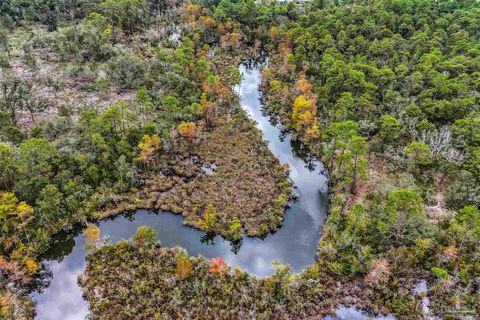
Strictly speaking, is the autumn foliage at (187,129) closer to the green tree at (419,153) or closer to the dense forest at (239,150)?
the dense forest at (239,150)

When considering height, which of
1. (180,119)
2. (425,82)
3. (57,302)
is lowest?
(57,302)

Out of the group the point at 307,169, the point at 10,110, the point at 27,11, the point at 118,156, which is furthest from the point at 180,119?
the point at 27,11

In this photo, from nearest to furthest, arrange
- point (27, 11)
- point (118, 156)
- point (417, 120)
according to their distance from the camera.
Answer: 1. point (118, 156)
2. point (417, 120)
3. point (27, 11)

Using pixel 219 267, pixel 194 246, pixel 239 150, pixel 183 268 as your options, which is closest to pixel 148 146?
pixel 239 150

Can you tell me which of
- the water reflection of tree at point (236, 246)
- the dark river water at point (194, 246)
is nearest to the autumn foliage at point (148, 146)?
the dark river water at point (194, 246)

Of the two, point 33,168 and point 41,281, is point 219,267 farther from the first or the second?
point 33,168

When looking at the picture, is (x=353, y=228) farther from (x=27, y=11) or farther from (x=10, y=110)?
Answer: (x=27, y=11)

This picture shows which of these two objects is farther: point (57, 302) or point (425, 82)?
point (425, 82)
